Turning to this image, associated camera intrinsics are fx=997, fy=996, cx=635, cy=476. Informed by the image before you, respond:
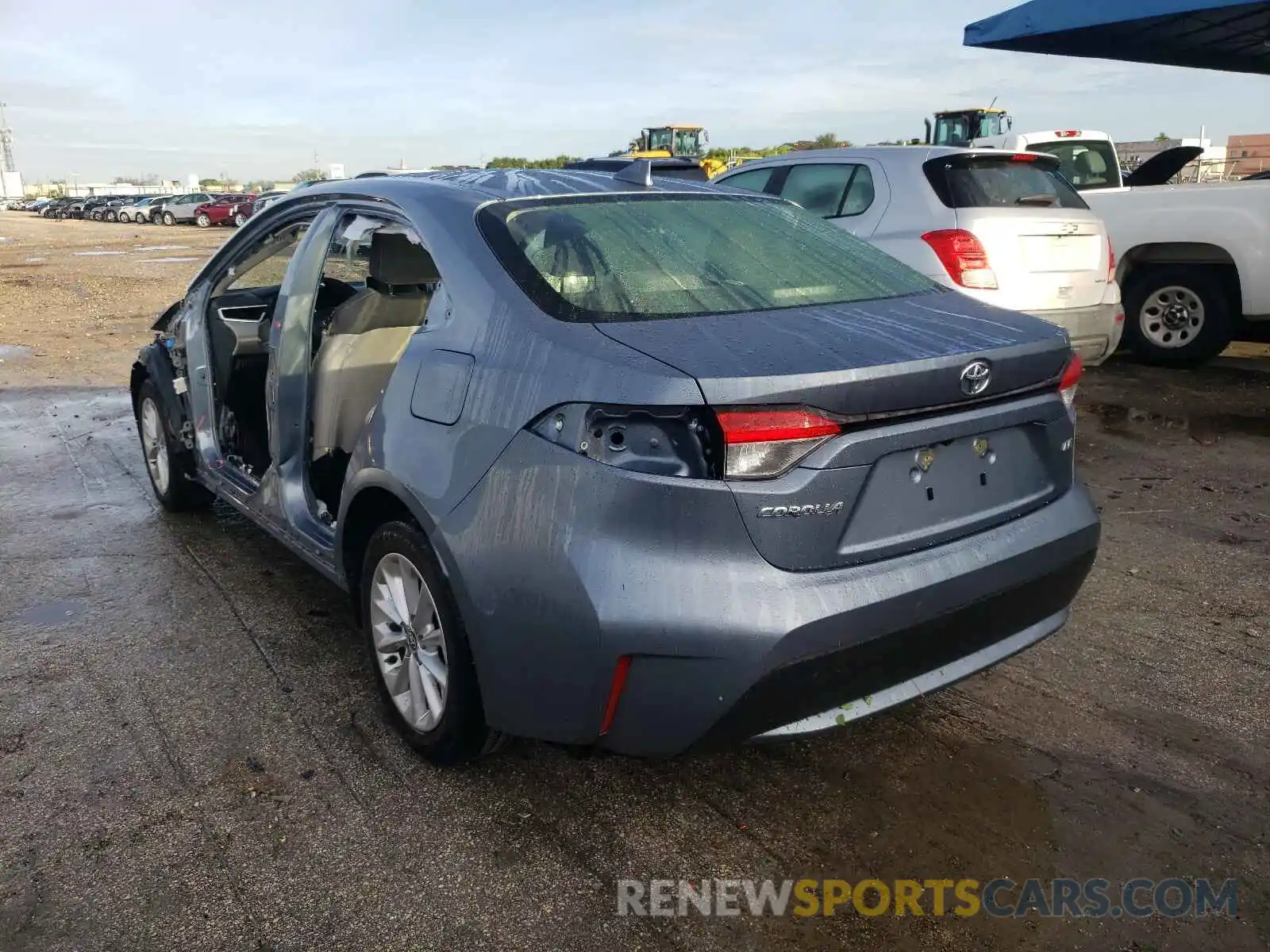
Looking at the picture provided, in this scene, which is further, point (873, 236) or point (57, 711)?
point (873, 236)

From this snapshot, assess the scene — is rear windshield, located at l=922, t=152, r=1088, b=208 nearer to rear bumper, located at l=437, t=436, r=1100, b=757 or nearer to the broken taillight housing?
rear bumper, located at l=437, t=436, r=1100, b=757

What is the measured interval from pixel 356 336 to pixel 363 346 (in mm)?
85

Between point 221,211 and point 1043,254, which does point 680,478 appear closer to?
point 1043,254

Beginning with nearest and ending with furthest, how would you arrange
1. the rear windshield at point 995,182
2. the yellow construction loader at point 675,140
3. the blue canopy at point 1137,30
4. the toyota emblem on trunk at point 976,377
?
the toyota emblem on trunk at point 976,377, the rear windshield at point 995,182, the blue canopy at point 1137,30, the yellow construction loader at point 675,140

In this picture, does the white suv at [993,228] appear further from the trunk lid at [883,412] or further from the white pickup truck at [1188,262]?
the trunk lid at [883,412]

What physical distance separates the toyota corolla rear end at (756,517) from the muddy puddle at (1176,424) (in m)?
4.38

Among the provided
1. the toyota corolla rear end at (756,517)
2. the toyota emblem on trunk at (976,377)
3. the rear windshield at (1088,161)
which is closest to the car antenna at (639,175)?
the toyota corolla rear end at (756,517)

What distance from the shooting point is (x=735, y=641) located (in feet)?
6.84

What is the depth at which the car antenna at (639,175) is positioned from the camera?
3.26 metres

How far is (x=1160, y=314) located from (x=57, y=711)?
8.52 metres

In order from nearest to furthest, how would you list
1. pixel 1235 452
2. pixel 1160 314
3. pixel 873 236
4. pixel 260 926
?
1. pixel 260 926
2. pixel 1235 452
3. pixel 873 236
4. pixel 1160 314

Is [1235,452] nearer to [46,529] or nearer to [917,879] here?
[917,879]

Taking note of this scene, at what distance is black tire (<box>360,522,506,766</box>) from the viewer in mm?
2525

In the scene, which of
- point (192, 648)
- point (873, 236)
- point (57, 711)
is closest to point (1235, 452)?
point (873, 236)
